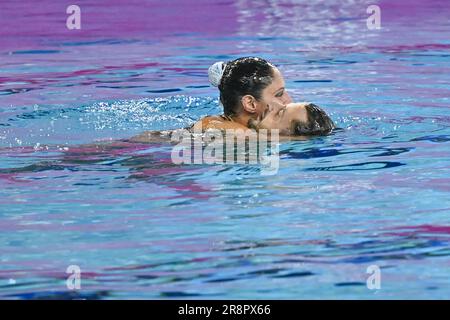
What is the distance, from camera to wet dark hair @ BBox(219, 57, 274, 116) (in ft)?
20.7

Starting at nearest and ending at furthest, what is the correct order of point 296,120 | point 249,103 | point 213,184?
1. point 213,184
2. point 296,120
3. point 249,103

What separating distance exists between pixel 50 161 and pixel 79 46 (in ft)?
16.9

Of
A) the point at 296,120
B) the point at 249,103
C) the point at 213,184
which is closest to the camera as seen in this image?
the point at 213,184

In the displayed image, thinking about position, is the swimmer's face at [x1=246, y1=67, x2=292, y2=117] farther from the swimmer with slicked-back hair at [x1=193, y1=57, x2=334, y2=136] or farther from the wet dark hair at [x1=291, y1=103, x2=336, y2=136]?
the wet dark hair at [x1=291, y1=103, x2=336, y2=136]

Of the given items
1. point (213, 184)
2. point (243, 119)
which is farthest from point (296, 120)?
point (213, 184)

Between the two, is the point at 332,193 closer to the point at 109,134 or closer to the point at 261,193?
the point at 261,193

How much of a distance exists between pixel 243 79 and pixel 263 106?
0.19 meters

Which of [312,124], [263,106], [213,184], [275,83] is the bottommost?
[213,184]

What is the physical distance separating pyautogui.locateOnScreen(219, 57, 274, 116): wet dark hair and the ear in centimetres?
2

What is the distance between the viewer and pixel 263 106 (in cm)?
632

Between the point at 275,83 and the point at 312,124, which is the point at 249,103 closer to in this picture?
the point at 275,83

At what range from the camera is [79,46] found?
1094cm

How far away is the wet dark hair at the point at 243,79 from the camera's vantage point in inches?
248
